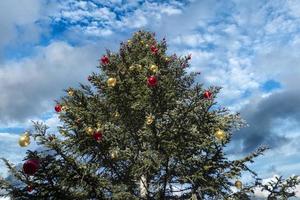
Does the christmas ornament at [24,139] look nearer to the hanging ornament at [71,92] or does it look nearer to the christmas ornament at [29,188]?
the christmas ornament at [29,188]

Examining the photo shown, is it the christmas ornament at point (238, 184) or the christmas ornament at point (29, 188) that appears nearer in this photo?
the christmas ornament at point (29, 188)

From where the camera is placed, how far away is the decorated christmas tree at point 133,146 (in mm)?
10930

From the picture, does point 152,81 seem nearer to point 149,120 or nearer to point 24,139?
point 149,120

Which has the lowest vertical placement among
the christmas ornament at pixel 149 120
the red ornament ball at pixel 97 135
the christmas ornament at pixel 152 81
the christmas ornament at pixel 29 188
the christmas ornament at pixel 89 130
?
the christmas ornament at pixel 29 188

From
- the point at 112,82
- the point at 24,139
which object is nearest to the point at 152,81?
the point at 112,82

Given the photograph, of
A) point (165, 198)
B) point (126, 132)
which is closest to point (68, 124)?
point (126, 132)

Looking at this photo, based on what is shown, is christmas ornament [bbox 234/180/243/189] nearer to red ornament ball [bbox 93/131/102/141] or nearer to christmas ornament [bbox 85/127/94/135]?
red ornament ball [bbox 93/131/102/141]

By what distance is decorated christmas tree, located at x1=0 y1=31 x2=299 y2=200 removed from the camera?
1093 centimetres

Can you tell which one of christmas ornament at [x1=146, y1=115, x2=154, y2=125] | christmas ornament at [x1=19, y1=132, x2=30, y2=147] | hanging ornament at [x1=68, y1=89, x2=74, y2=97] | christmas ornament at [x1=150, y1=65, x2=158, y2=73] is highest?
hanging ornament at [x1=68, y1=89, x2=74, y2=97]

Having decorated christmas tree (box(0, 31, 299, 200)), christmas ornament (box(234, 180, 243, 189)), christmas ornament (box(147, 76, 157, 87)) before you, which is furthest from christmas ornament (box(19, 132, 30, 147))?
christmas ornament (box(234, 180, 243, 189))

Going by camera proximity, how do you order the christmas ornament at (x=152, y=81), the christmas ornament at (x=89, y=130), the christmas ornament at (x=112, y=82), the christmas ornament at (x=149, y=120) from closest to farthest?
the christmas ornament at (x=152, y=81), the christmas ornament at (x=149, y=120), the christmas ornament at (x=89, y=130), the christmas ornament at (x=112, y=82)

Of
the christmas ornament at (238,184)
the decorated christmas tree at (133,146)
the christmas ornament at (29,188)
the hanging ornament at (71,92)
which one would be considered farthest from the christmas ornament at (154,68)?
the christmas ornament at (29,188)

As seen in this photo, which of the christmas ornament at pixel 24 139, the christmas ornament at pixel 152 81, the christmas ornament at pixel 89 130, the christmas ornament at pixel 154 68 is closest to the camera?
the christmas ornament at pixel 24 139

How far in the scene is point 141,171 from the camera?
1236 cm
